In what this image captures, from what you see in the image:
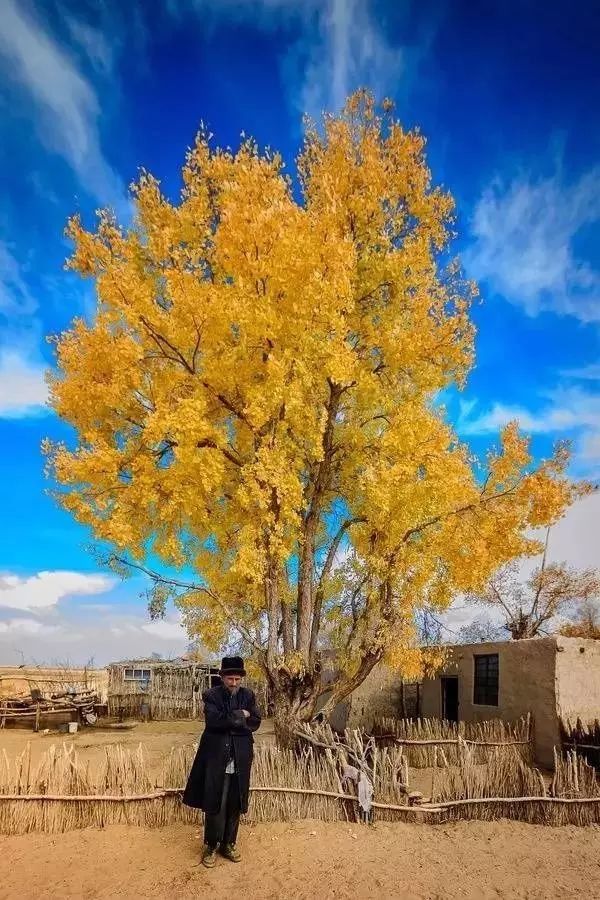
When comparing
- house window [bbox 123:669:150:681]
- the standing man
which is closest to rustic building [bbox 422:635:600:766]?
the standing man

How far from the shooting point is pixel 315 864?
566 cm

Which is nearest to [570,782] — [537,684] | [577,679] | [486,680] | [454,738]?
[454,738]

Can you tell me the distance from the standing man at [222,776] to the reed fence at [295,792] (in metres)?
1.03

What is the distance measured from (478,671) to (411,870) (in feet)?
25.1

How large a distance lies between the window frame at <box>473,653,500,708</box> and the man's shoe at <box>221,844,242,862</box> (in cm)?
773

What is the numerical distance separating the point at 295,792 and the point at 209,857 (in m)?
1.39

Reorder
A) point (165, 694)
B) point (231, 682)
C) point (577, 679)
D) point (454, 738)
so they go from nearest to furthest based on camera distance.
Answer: point (231, 682)
point (454, 738)
point (577, 679)
point (165, 694)

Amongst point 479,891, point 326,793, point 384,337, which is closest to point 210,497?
point 384,337

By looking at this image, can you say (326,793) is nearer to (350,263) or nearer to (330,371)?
(330,371)

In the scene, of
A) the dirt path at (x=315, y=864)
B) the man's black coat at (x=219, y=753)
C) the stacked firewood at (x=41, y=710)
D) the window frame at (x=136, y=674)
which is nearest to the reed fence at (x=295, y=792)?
the dirt path at (x=315, y=864)

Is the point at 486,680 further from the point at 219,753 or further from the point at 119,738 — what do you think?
the point at 119,738

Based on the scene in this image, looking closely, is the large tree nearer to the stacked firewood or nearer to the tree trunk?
the tree trunk

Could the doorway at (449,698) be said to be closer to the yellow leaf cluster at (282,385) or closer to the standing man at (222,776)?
the yellow leaf cluster at (282,385)

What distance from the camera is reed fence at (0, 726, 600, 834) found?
21.2 feet
